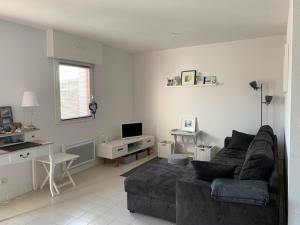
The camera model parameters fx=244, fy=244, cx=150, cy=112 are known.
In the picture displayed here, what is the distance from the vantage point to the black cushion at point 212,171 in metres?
2.41

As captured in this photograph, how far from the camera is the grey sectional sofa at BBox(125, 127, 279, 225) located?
2.16 m

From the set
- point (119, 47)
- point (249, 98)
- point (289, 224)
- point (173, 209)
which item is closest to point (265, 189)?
point (289, 224)

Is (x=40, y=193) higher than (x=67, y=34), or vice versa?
(x=67, y=34)

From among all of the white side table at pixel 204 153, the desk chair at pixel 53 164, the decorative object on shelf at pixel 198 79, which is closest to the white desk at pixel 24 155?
the desk chair at pixel 53 164

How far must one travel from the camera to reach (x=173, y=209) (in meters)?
2.72

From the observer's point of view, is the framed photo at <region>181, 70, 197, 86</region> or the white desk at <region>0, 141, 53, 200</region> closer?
the white desk at <region>0, 141, 53, 200</region>

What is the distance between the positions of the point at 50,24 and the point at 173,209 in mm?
3071

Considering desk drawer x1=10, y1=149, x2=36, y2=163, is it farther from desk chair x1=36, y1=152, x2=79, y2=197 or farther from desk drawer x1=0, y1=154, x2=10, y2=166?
desk chair x1=36, y1=152, x2=79, y2=197

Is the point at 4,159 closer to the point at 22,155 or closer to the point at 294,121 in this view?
the point at 22,155

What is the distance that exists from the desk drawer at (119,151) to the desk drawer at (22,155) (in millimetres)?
1734

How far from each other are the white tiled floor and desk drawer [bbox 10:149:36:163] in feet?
2.13

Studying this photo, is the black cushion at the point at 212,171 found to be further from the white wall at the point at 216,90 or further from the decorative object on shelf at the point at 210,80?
the decorative object on shelf at the point at 210,80

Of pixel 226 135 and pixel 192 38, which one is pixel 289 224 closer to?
pixel 226 135

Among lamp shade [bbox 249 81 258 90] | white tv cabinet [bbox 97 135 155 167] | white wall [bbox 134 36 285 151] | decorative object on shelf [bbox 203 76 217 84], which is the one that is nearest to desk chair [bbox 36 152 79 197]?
white tv cabinet [bbox 97 135 155 167]
